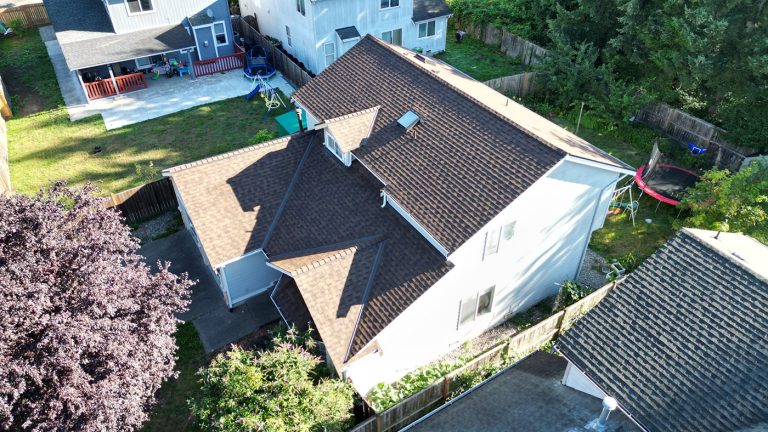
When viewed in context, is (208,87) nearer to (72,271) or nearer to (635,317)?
(72,271)

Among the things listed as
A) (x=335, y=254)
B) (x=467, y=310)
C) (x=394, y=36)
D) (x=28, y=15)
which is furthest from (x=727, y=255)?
(x=28, y=15)

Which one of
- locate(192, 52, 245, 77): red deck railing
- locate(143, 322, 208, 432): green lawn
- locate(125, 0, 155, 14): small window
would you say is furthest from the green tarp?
locate(125, 0, 155, 14): small window

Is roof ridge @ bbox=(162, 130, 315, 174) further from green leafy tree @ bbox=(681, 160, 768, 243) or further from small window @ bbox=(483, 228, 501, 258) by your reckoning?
green leafy tree @ bbox=(681, 160, 768, 243)

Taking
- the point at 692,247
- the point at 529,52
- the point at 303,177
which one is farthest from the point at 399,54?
the point at 529,52

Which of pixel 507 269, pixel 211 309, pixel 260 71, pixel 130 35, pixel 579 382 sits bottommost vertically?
pixel 211 309

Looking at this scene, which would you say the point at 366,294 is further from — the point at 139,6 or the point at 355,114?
the point at 139,6

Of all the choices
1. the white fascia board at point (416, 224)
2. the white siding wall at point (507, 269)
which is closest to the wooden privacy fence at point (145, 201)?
the white fascia board at point (416, 224)
